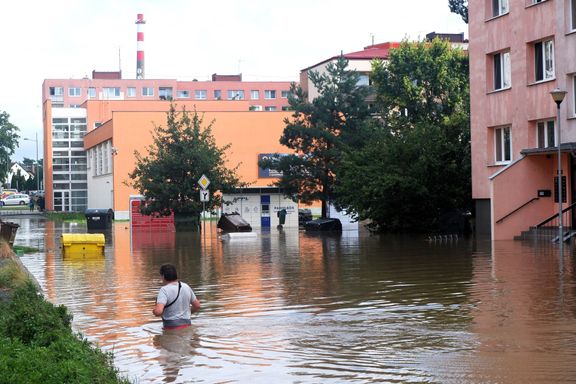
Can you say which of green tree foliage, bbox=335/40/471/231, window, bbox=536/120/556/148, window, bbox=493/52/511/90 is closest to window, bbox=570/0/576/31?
window, bbox=536/120/556/148

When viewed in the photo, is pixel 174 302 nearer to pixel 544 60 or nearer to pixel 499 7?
pixel 544 60

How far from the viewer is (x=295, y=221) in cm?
7256

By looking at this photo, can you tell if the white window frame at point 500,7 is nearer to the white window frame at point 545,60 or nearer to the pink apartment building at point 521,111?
the pink apartment building at point 521,111

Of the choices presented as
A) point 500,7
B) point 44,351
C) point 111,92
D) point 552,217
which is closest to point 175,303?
point 44,351

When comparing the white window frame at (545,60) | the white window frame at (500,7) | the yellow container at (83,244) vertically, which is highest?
the white window frame at (500,7)

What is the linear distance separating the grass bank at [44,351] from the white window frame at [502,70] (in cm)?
2894

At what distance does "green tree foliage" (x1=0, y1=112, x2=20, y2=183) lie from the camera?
10638cm

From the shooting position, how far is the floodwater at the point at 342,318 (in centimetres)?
1030

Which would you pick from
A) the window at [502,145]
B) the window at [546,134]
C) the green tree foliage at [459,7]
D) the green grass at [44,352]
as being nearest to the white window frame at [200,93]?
the green tree foliage at [459,7]

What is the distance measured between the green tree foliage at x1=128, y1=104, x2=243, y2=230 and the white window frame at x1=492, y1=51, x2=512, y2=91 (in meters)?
20.0

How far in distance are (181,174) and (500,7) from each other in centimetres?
2247

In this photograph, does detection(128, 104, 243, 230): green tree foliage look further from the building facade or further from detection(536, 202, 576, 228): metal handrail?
the building facade

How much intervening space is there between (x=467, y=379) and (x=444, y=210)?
35764 mm

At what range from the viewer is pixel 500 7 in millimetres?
39719
